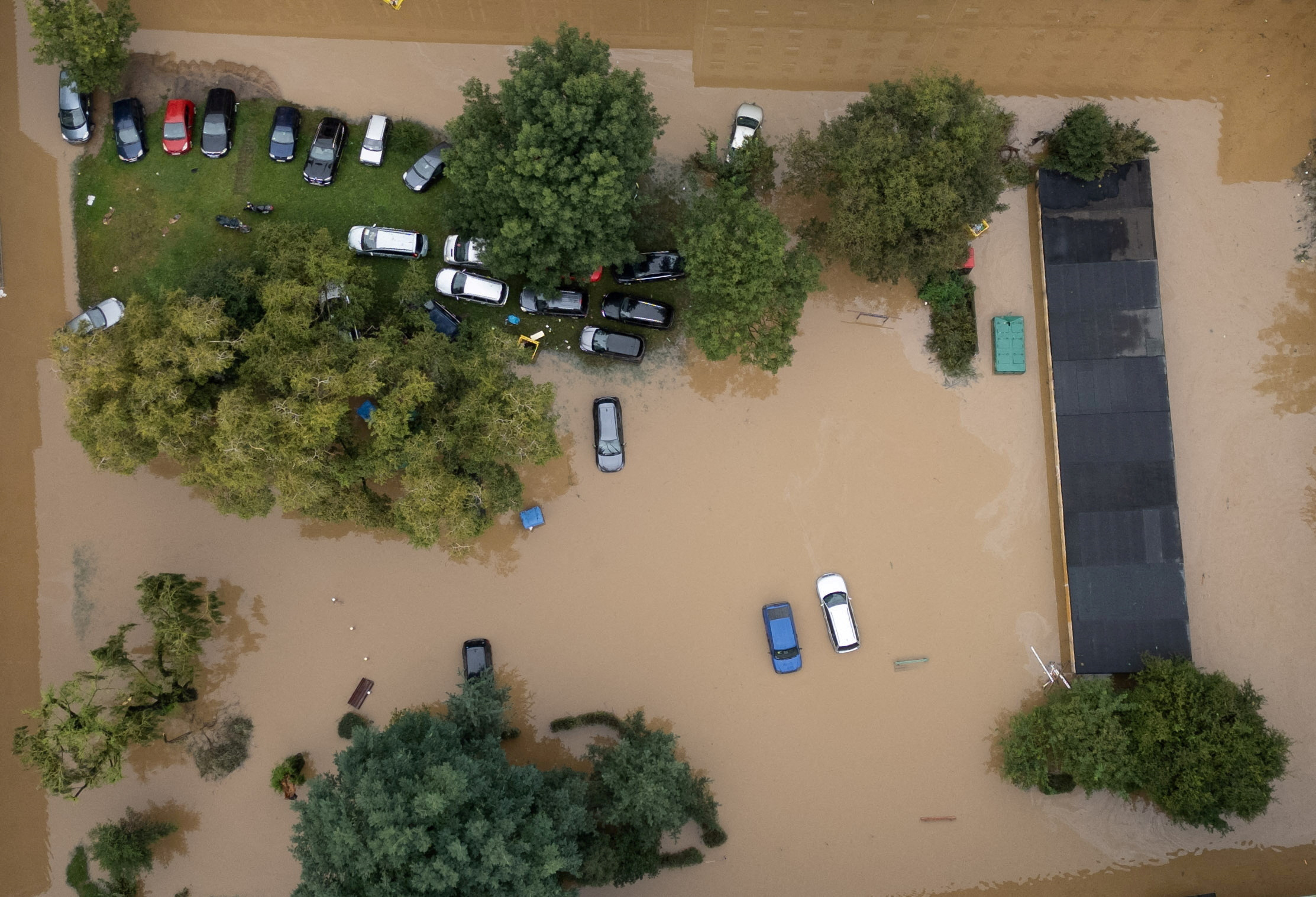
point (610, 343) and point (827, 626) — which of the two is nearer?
point (610, 343)

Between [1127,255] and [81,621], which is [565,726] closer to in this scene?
[81,621]

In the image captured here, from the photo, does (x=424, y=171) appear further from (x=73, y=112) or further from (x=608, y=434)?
(x=73, y=112)

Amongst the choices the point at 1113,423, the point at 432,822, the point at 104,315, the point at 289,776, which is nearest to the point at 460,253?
the point at 104,315

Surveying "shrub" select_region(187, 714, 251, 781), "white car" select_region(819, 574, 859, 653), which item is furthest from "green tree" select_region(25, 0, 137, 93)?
"white car" select_region(819, 574, 859, 653)

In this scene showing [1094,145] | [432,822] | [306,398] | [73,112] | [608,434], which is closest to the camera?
[432,822]

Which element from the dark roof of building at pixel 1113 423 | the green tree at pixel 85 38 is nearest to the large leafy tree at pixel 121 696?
the green tree at pixel 85 38

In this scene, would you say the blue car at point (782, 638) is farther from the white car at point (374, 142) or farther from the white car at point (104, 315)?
the white car at point (104, 315)
